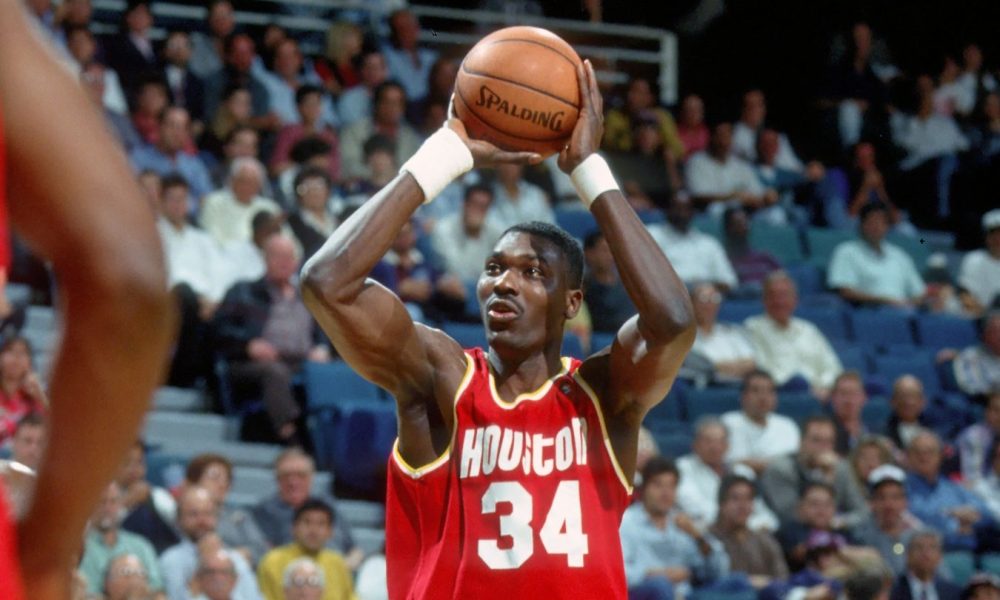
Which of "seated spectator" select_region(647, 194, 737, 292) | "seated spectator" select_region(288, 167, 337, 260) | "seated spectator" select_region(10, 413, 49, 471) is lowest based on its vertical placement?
"seated spectator" select_region(10, 413, 49, 471)

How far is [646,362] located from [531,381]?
12.3 inches

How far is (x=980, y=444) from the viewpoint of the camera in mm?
10188

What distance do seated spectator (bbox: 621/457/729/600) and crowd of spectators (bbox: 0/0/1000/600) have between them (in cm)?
2

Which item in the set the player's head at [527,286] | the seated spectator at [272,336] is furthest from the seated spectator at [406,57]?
the player's head at [527,286]

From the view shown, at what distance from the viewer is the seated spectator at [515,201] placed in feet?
35.3

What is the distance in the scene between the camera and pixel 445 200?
10797 millimetres

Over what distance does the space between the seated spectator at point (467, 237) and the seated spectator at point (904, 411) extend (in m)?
2.77

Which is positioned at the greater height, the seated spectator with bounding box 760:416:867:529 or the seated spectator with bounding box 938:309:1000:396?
the seated spectator with bounding box 938:309:1000:396

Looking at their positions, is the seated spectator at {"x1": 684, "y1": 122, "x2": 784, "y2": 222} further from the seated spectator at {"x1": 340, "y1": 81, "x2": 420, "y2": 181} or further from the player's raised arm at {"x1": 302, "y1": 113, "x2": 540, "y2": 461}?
the player's raised arm at {"x1": 302, "y1": 113, "x2": 540, "y2": 461}

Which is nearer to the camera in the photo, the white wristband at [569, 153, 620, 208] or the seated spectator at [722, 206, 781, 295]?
the white wristband at [569, 153, 620, 208]

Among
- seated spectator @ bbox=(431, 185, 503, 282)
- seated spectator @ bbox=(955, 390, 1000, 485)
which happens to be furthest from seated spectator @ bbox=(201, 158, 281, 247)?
seated spectator @ bbox=(955, 390, 1000, 485)

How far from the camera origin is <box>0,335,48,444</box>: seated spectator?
7242 mm

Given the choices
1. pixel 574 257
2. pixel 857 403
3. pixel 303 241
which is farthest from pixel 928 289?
pixel 574 257

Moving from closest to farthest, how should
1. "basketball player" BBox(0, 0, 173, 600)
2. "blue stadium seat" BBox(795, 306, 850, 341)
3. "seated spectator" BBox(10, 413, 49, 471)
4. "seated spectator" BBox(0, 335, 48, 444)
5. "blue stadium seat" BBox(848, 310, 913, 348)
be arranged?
"basketball player" BBox(0, 0, 173, 600) < "seated spectator" BBox(10, 413, 49, 471) < "seated spectator" BBox(0, 335, 48, 444) < "blue stadium seat" BBox(795, 306, 850, 341) < "blue stadium seat" BBox(848, 310, 913, 348)
